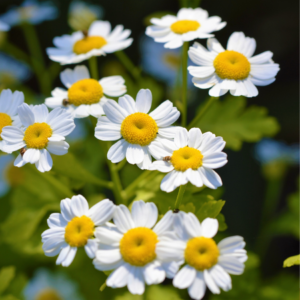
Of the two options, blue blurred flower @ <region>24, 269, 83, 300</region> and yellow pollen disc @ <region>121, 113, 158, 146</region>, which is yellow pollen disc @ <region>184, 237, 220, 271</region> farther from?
blue blurred flower @ <region>24, 269, 83, 300</region>

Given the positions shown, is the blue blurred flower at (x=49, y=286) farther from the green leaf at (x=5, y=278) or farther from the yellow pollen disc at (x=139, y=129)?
the yellow pollen disc at (x=139, y=129)

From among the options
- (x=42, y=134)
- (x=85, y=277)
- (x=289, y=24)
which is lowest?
(x=85, y=277)

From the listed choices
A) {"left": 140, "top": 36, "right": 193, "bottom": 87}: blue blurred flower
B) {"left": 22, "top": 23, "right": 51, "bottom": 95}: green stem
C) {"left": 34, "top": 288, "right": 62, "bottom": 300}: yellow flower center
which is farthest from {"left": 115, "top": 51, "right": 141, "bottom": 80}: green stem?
{"left": 34, "top": 288, "right": 62, "bottom": 300}: yellow flower center

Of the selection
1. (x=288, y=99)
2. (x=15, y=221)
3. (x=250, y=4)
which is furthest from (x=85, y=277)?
(x=250, y=4)

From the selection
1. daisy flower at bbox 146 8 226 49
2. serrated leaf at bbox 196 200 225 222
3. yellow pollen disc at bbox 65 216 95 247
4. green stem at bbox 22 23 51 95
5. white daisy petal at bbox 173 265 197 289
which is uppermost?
daisy flower at bbox 146 8 226 49

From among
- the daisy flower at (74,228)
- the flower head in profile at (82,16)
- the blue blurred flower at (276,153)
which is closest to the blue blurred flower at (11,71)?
the flower head in profile at (82,16)

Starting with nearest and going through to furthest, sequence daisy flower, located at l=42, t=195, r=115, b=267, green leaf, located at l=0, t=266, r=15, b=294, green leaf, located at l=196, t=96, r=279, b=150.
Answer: daisy flower, located at l=42, t=195, r=115, b=267 → green leaf, located at l=0, t=266, r=15, b=294 → green leaf, located at l=196, t=96, r=279, b=150

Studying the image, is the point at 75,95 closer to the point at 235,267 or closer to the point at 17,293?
the point at 235,267

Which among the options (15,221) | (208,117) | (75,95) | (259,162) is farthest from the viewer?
(259,162)
